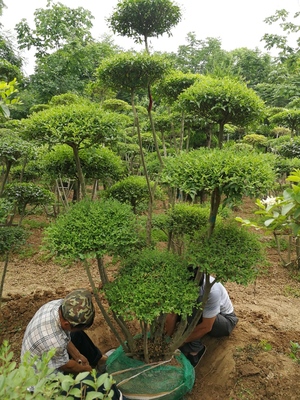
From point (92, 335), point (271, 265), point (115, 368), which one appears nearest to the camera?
point (115, 368)

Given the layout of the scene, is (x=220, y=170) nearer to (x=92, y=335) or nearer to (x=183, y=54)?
(x=92, y=335)

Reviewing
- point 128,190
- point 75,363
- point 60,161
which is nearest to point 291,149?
point 128,190

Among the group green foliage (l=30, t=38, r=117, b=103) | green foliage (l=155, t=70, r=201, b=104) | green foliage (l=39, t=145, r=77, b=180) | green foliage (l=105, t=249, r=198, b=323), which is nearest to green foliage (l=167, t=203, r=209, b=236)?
green foliage (l=105, t=249, r=198, b=323)

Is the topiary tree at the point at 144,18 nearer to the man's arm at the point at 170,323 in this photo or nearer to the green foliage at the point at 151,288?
the green foliage at the point at 151,288

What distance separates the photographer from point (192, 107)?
8.91 ft

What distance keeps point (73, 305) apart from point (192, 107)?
1781mm

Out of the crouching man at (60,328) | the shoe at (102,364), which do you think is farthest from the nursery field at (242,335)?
the crouching man at (60,328)

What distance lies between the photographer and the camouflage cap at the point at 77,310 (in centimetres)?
258

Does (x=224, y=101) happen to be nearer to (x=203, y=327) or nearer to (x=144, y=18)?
(x=144, y=18)

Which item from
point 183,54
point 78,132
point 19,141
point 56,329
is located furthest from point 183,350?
point 183,54

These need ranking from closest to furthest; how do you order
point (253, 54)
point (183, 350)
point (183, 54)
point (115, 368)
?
point (115, 368) → point (183, 350) → point (253, 54) → point (183, 54)

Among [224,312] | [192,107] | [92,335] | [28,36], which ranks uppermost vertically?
[28,36]

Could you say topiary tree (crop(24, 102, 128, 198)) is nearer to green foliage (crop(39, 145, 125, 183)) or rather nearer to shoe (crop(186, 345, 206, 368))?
green foliage (crop(39, 145, 125, 183))

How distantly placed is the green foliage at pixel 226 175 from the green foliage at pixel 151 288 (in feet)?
2.43
